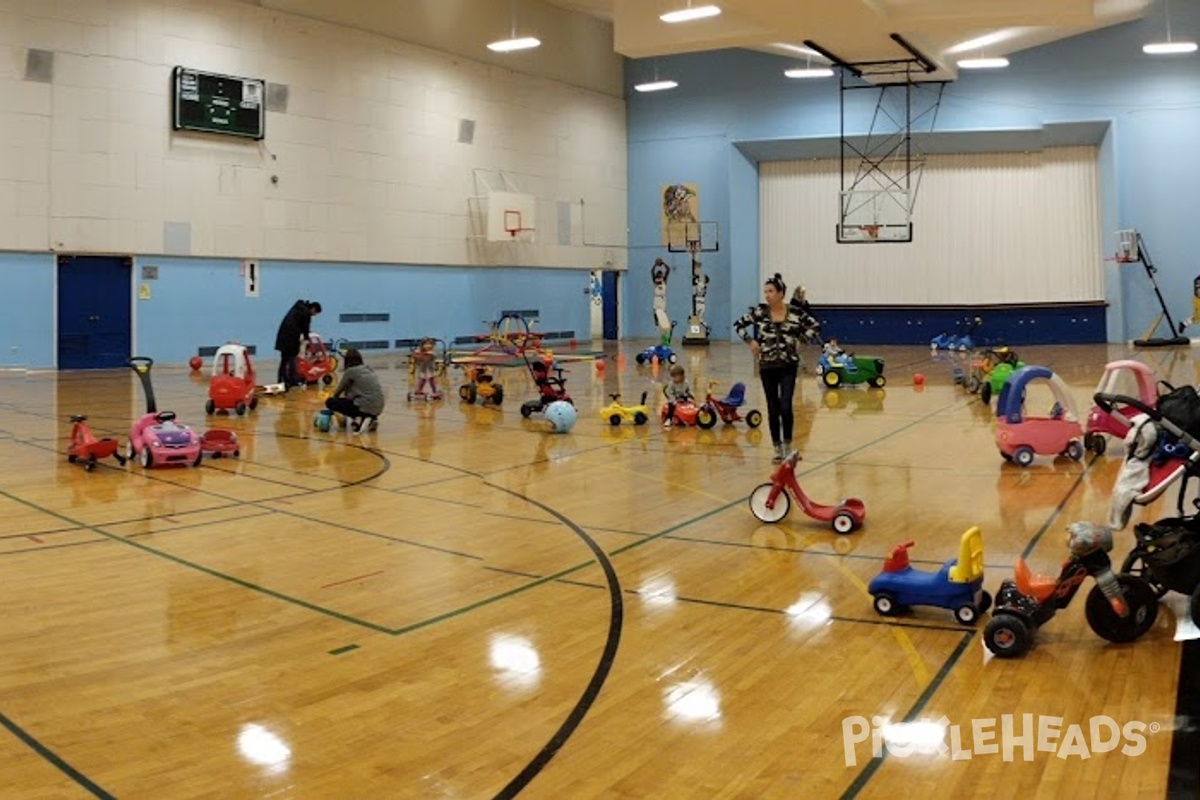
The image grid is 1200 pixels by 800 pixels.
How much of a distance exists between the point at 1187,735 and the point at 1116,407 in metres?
7.85

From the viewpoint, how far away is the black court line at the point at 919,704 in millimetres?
3737

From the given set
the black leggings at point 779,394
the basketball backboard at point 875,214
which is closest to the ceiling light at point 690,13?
the basketball backboard at point 875,214

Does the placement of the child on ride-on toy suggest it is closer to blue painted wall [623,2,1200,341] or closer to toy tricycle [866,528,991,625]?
toy tricycle [866,528,991,625]

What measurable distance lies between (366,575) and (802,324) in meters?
5.54

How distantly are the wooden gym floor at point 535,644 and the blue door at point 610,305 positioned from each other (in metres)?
27.5

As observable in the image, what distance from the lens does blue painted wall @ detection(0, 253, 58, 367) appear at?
2298cm

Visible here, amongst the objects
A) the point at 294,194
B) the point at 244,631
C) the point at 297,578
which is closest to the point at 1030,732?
the point at 244,631

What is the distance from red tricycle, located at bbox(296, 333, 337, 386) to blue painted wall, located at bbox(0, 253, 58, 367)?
6.63 metres

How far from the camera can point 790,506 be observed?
8211mm

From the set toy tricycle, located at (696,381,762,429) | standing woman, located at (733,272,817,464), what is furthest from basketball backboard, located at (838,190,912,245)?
standing woman, located at (733,272,817,464)

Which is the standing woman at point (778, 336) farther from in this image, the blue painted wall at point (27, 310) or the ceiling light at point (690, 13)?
the blue painted wall at point (27, 310)

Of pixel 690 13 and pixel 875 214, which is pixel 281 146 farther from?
pixel 875 214

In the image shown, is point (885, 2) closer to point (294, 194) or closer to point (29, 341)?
point (294, 194)

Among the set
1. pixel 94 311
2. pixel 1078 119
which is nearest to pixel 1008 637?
pixel 94 311
